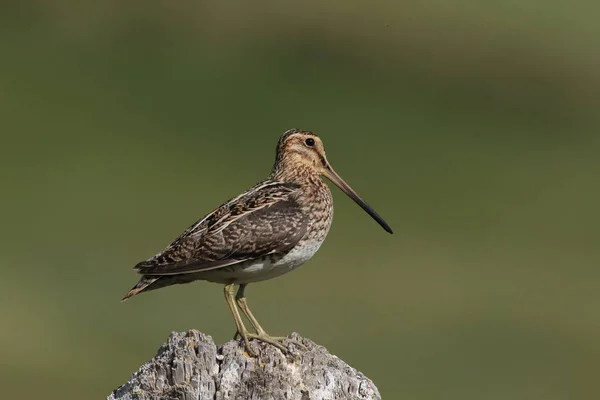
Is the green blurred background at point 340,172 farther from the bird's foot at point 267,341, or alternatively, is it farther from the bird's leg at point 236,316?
the bird's foot at point 267,341

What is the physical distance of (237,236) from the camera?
741 cm

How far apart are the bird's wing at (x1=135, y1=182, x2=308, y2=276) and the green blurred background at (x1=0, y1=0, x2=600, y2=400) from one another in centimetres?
836

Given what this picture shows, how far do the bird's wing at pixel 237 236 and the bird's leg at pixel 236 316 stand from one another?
0.80ft

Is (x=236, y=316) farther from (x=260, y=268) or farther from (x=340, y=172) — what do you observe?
(x=340, y=172)

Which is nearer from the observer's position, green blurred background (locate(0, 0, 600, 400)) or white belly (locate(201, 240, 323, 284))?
white belly (locate(201, 240, 323, 284))

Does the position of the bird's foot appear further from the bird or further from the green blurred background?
the green blurred background

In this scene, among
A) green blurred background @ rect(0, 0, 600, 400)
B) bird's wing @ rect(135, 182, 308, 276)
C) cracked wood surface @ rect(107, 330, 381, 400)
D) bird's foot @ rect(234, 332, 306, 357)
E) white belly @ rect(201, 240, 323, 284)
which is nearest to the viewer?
cracked wood surface @ rect(107, 330, 381, 400)

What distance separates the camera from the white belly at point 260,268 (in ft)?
24.3

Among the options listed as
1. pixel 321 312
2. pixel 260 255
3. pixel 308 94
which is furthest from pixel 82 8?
pixel 260 255

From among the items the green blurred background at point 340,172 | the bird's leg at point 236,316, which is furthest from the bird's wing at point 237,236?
the green blurred background at point 340,172

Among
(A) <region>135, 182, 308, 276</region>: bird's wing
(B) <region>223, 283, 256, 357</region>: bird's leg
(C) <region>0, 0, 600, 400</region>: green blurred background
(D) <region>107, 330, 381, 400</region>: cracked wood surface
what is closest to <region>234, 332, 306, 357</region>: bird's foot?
(B) <region>223, 283, 256, 357</region>: bird's leg

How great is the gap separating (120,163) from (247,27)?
658 centimetres

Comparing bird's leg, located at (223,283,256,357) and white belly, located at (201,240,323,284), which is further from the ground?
white belly, located at (201,240,323,284)

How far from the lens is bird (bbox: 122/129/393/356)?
721cm
